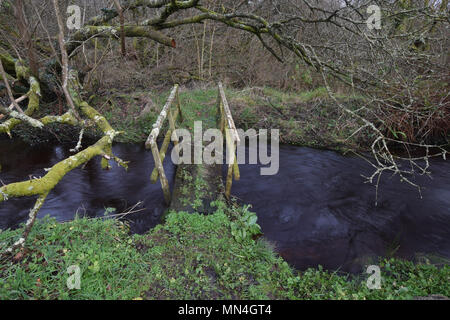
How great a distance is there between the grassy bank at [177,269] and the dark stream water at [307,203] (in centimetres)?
48

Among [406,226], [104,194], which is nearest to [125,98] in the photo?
[104,194]

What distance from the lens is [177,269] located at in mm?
2971

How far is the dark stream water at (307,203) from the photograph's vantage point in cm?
395

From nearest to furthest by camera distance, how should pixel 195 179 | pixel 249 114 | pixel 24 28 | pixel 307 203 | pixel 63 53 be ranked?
pixel 63 53 < pixel 195 179 < pixel 24 28 < pixel 307 203 < pixel 249 114

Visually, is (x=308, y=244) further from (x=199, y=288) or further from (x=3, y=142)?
(x=3, y=142)

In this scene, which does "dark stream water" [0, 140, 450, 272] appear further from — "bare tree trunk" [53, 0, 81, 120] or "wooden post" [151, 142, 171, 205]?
"bare tree trunk" [53, 0, 81, 120]

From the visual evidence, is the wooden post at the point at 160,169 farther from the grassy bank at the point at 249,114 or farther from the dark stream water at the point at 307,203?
the grassy bank at the point at 249,114

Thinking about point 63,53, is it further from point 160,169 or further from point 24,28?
point 160,169

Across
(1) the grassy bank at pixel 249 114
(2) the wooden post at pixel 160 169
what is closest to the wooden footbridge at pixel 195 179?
(2) the wooden post at pixel 160 169

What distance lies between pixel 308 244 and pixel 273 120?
5.18 meters

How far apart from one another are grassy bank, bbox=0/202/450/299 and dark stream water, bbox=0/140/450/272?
0.48 metres

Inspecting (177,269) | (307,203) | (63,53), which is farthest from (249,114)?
(177,269)

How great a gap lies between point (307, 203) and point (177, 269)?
3.10m

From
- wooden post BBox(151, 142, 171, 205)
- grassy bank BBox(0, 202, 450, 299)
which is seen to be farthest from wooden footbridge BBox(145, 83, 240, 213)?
grassy bank BBox(0, 202, 450, 299)
